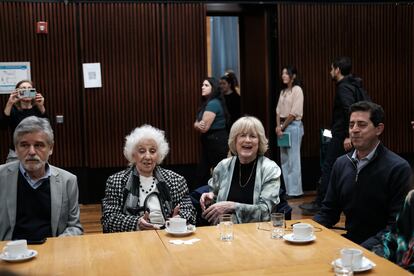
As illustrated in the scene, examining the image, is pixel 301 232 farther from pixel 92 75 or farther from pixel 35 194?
pixel 92 75

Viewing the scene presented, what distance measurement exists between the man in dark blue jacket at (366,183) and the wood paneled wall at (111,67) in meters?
4.49

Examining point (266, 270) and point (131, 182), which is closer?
point (266, 270)

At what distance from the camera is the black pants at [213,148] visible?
6941mm

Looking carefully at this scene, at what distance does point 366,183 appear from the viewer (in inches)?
138

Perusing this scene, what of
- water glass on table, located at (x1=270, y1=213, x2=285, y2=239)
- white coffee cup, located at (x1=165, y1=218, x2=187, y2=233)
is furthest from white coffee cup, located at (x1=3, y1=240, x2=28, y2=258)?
water glass on table, located at (x1=270, y1=213, x2=285, y2=239)

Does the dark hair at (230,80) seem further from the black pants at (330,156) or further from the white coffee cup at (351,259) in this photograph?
the white coffee cup at (351,259)

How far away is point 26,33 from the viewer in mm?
7508

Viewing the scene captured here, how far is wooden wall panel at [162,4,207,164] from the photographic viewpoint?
791 centimetres

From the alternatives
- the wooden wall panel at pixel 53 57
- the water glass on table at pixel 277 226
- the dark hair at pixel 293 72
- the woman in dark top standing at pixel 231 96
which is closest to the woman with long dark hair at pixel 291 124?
the dark hair at pixel 293 72

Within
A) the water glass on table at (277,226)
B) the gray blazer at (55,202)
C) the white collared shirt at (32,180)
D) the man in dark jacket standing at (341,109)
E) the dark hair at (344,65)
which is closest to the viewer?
the water glass on table at (277,226)

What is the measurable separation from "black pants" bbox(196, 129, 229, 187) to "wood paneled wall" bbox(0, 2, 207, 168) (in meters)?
1.03

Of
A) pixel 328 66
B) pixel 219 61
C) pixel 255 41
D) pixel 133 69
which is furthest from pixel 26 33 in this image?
pixel 219 61

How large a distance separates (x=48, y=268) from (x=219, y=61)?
987cm

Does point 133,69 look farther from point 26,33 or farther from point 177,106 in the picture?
point 26,33
